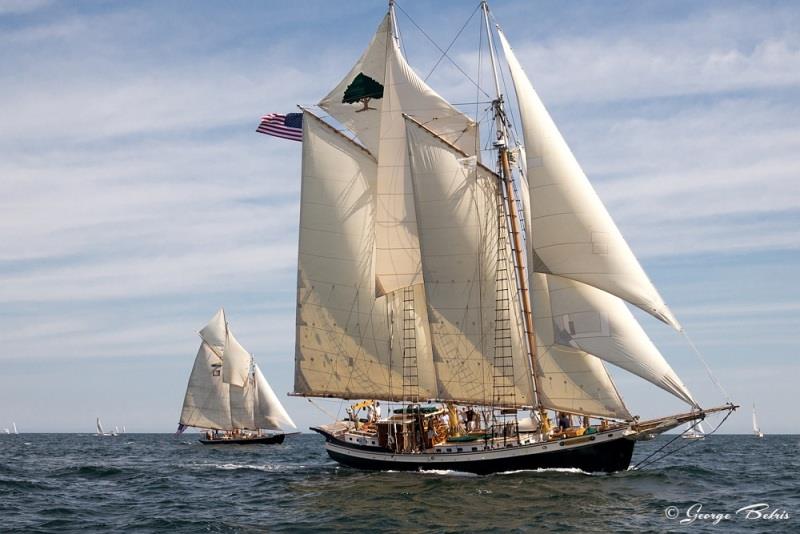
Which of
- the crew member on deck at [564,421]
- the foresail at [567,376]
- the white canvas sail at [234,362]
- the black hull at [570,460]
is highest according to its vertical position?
the white canvas sail at [234,362]

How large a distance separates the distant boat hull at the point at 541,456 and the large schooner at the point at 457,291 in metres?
0.07

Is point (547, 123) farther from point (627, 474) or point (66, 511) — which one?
point (66, 511)

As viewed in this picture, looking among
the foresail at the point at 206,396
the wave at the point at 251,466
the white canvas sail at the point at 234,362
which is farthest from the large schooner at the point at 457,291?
the foresail at the point at 206,396

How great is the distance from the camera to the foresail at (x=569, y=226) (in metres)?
42.6

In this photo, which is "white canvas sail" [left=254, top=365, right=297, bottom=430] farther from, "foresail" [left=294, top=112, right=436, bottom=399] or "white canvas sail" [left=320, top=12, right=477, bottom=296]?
"white canvas sail" [left=320, top=12, right=477, bottom=296]

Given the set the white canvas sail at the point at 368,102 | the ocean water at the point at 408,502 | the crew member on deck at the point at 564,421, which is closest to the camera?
the ocean water at the point at 408,502

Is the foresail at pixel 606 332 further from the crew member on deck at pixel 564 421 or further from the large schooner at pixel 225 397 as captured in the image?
the large schooner at pixel 225 397

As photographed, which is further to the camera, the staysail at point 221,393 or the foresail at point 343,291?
the staysail at point 221,393

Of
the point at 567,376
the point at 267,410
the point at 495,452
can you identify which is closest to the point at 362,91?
the point at 567,376

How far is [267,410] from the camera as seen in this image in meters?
107

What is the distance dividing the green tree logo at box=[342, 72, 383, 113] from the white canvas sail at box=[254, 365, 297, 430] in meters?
52.3

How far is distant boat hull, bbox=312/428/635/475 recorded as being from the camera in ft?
154

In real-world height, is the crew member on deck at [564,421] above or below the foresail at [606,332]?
below

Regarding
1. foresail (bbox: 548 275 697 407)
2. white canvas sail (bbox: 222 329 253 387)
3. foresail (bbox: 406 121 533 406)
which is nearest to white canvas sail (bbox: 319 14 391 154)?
foresail (bbox: 406 121 533 406)
